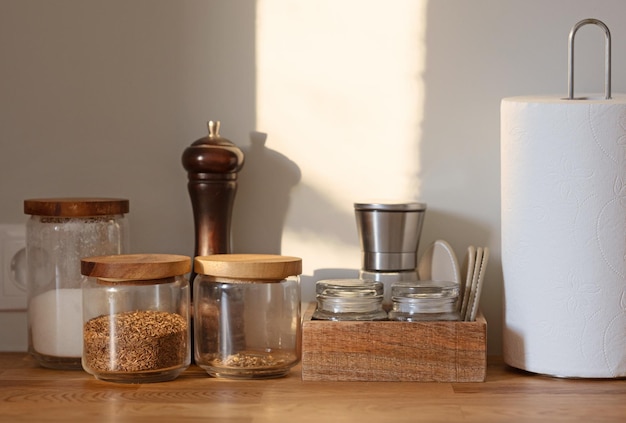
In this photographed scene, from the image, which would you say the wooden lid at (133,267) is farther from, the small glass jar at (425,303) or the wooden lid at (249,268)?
the small glass jar at (425,303)

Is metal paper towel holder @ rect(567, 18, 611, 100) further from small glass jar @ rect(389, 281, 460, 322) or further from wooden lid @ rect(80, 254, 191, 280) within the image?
wooden lid @ rect(80, 254, 191, 280)

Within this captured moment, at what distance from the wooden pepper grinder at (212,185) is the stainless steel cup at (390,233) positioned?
173mm

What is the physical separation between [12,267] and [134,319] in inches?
12.4

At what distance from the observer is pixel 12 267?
1.33 m

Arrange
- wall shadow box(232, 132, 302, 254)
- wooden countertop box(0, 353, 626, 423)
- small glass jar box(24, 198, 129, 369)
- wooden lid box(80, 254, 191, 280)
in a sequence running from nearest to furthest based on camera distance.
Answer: wooden countertop box(0, 353, 626, 423) → wooden lid box(80, 254, 191, 280) → small glass jar box(24, 198, 129, 369) → wall shadow box(232, 132, 302, 254)

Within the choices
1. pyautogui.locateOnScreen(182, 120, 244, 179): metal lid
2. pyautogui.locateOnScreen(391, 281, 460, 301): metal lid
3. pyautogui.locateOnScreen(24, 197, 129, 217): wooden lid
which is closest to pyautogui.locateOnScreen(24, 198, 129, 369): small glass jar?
pyautogui.locateOnScreen(24, 197, 129, 217): wooden lid

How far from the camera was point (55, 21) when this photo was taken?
132 cm

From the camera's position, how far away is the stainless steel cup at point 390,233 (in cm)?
121

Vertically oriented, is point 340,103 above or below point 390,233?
above

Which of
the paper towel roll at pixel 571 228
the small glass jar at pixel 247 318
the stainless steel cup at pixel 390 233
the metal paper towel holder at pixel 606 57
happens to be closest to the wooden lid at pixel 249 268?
the small glass jar at pixel 247 318

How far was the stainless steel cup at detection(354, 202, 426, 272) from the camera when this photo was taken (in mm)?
1212

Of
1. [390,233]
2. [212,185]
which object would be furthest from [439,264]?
[212,185]

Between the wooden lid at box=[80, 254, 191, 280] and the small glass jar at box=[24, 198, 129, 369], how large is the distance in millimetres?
85

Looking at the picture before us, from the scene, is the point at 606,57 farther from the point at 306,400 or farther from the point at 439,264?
the point at 306,400
